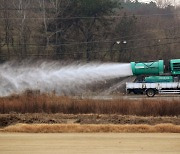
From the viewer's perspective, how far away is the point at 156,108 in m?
22.7

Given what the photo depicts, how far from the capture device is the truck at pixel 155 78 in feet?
117

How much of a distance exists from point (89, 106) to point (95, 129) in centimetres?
546

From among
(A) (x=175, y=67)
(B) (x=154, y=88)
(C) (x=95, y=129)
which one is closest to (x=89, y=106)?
(C) (x=95, y=129)

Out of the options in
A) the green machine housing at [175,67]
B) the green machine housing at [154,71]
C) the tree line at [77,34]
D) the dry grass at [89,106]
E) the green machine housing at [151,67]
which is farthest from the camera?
the tree line at [77,34]

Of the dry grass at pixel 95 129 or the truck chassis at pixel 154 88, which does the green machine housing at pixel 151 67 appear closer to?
the truck chassis at pixel 154 88

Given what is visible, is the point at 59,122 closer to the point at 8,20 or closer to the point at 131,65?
the point at 131,65

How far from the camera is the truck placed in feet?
117

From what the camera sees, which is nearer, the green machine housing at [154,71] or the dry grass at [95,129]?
the dry grass at [95,129]

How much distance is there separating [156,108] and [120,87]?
65.8 ft

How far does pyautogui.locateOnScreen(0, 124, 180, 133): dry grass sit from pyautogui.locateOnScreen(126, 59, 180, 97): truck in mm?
17198

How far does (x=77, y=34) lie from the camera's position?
1954 inches
